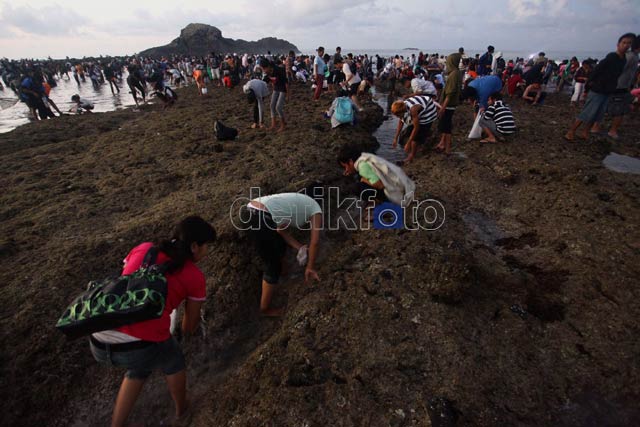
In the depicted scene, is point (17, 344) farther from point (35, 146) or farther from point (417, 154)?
point (35, 146)

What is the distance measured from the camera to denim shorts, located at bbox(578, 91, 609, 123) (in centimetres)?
566

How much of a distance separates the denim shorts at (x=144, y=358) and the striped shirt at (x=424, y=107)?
16.8 feet

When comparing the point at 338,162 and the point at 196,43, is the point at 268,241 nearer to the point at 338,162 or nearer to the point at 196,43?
the point at 338,162

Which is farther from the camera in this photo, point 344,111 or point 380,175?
point 344,111

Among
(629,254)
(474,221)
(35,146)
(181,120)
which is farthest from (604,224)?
(35,146)

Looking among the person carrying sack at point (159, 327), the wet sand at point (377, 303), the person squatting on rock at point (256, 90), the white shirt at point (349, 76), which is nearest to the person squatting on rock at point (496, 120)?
the wet sand at point (377, 303)

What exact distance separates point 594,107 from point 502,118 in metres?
1.49

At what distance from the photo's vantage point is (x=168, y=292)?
184cm

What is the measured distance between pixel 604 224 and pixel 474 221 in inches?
55.2

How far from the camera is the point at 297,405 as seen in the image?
79.2 inches

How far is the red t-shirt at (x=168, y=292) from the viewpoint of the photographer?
5.81 feet

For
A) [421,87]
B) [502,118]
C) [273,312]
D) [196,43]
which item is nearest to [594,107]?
[502,118]

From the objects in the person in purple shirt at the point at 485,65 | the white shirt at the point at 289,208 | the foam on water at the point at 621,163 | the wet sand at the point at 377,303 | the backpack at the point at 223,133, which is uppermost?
the person in purple shirt at the point at 485,65

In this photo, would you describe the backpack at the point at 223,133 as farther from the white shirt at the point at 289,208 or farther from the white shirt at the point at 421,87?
the white shirt at the point at 289,208
